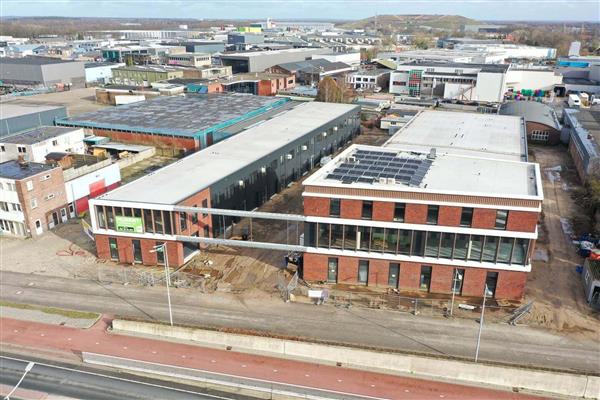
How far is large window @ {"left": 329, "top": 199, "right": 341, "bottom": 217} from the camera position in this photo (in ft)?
117

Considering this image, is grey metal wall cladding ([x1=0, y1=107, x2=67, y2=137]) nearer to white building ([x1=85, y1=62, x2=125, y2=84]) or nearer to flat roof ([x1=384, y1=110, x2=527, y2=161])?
flat roof ([x1=384, y1=110, x2=527, y2=161])

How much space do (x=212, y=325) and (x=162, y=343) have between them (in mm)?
3437

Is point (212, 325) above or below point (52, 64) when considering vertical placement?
below

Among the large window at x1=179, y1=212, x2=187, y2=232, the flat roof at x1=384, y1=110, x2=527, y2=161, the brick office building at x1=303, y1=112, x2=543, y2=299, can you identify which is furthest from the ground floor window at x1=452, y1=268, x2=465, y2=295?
the large window at x1=179, y1=212, x2=187, y2=232

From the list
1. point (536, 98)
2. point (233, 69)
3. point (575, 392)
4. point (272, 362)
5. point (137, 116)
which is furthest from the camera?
point (233, 69)

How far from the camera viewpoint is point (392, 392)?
84.8 feet

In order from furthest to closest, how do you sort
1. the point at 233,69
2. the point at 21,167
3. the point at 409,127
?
the point at 233,69, the point at 409,127, the point at 21,167

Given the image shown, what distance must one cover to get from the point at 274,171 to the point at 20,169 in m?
25.5

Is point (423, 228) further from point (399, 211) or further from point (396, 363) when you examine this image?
point (396, 363)

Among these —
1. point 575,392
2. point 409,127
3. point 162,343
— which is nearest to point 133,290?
point 162,343

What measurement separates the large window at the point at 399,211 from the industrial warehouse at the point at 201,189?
16905 mm

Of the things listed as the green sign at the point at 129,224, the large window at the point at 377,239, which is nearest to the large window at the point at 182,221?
the green sign at the point at 129,224

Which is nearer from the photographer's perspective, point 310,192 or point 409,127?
point 310,192

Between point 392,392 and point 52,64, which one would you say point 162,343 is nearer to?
point 392,392
